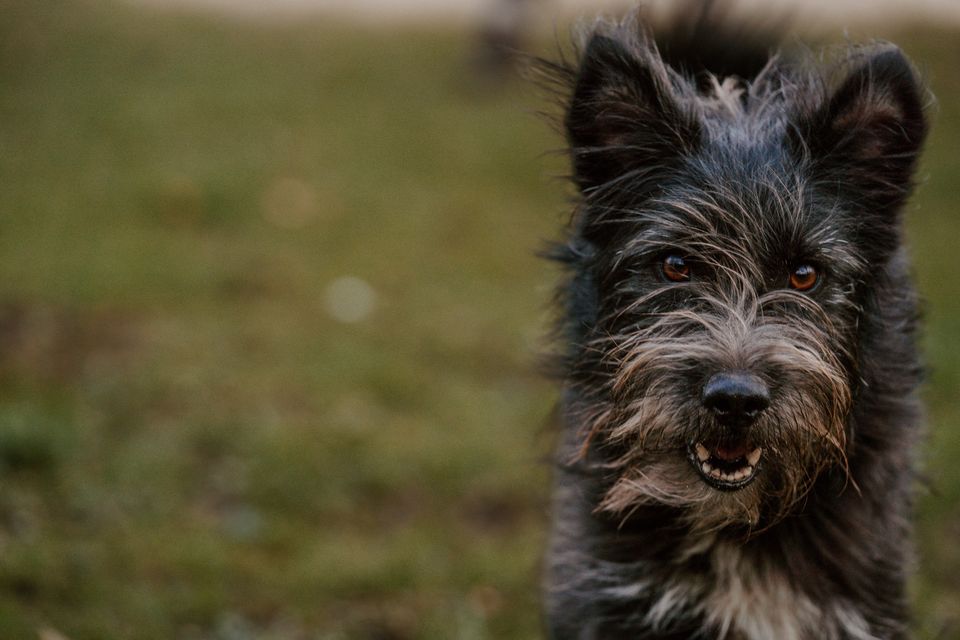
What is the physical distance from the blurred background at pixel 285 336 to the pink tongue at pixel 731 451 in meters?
1.06

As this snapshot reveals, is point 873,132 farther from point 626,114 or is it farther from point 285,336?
point 285,336

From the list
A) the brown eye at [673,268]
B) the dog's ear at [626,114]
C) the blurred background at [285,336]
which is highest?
the dog's ear at [626,114]

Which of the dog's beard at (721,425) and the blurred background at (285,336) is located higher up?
the dog's beard at (721,425)

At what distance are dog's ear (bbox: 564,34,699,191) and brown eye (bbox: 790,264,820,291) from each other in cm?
55

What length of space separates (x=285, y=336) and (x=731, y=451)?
480cm

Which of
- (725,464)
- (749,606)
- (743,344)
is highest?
(743,344)

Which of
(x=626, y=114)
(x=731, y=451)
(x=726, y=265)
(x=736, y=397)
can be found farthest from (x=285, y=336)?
(x=736, y=397)

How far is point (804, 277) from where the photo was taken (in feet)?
9.75

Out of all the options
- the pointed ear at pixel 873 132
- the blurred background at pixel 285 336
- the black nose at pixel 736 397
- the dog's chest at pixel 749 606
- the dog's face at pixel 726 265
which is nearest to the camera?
the black nose at pixel 736 397

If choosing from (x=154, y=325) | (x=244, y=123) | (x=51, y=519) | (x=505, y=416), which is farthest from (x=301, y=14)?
(x=51, y=519)

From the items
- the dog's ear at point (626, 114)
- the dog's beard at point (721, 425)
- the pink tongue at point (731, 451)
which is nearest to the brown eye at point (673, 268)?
the dog's beard at point (721, 425)

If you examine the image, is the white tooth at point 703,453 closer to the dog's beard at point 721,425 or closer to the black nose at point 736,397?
the dog's beard at point 721,425

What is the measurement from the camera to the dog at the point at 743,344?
2.84 m

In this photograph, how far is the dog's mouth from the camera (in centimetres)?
283
